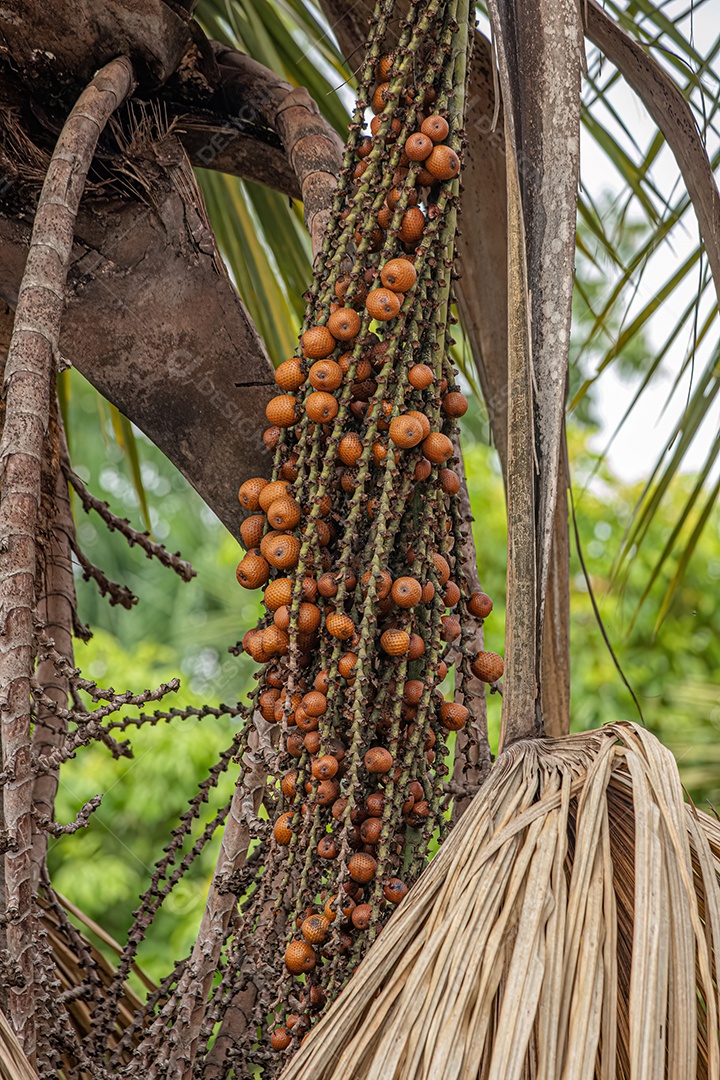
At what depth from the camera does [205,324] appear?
2.83 feet

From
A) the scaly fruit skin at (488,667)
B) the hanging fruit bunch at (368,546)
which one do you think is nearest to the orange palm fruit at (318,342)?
the hanging fruit bunch at (368,546)

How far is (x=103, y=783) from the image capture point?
3.76m

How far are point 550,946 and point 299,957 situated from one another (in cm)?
17

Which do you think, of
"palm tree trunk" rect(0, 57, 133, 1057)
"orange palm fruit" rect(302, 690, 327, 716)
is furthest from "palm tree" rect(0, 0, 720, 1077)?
"orange palm fruit" rect(302, 690, 327, 716)

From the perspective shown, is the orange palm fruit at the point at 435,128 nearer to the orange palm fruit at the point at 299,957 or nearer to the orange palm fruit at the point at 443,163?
the orange palm fruit at the point at 443,163

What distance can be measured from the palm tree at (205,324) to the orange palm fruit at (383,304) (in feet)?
0.22

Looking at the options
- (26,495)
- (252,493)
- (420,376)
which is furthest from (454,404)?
(26,495)

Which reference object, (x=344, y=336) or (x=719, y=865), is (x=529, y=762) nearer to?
(x=719, y=865)

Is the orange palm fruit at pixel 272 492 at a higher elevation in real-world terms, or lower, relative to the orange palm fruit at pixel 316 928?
higher

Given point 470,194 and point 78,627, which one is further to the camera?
point 78,627

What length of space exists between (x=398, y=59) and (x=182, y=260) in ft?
0.96

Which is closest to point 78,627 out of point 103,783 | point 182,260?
point 182,260

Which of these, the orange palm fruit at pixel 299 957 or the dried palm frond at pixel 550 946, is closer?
the dried palm frond at pixel 550 946

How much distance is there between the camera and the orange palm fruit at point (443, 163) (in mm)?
603
